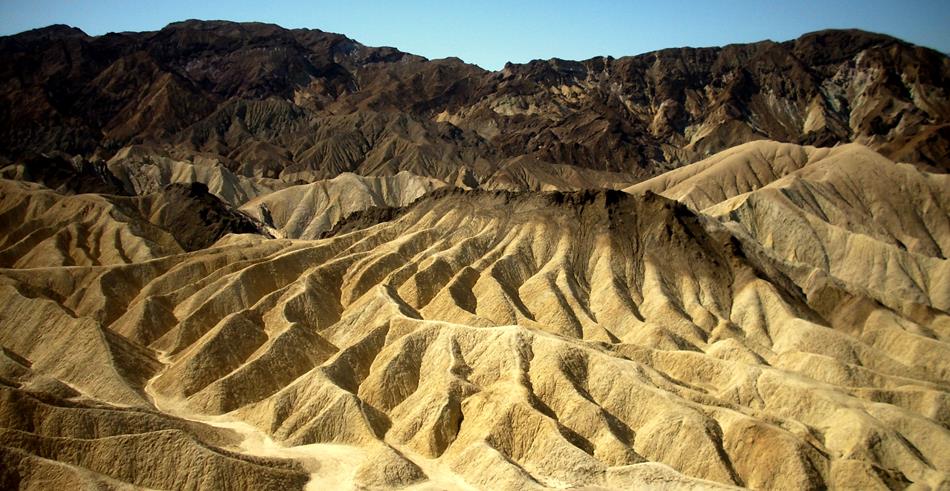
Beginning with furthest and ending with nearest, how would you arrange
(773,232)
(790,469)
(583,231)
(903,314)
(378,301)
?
(773,232) < (583,231) < (903,314) < (378,301) < (790,469)

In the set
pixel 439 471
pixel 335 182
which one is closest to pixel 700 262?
pixel 439 471

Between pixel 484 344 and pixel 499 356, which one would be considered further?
pixel 484 344

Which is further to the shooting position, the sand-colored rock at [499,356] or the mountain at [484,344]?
the sand-colored rock at [499,356]

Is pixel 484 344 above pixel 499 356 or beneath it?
above

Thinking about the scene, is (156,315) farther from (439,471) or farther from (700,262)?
(700,262)

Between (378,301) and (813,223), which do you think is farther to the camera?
(813,223)

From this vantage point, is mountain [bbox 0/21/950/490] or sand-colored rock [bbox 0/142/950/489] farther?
sand-colored rock [bbox 0/142/950/489]

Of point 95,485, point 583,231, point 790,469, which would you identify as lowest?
point 790,469

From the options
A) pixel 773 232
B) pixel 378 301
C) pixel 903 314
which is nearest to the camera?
pixel 378 301

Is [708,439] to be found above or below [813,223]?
below
